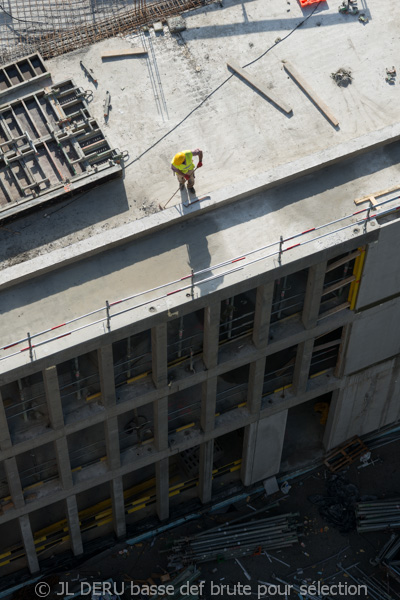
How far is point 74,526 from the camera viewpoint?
36.2m

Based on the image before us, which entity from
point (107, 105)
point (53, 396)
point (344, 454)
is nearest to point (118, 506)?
point (53, 396)

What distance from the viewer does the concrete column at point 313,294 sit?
31.5m

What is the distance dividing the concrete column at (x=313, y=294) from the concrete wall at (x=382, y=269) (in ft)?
5.73

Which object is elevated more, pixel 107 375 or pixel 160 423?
pixel 107 375

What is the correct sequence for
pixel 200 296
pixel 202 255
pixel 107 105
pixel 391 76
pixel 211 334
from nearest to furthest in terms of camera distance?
pixel 200 296
pixel 202 255
pixel 211 334
pixel 107 105
pixel 391 76

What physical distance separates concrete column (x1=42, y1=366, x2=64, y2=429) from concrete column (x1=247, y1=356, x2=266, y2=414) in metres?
7.31

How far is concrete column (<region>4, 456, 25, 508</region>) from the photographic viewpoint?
31.9m

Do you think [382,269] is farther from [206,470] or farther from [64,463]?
[64,463]

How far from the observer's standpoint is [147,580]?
37.0 meters

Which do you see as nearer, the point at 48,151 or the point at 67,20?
the point at 48,151

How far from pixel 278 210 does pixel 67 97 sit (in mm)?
9105

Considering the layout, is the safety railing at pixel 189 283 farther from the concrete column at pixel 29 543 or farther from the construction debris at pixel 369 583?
the construction debris at pixel 369 583

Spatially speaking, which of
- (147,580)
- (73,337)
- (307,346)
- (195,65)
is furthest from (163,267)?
(147,580)

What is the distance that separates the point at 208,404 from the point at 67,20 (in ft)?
55.5
